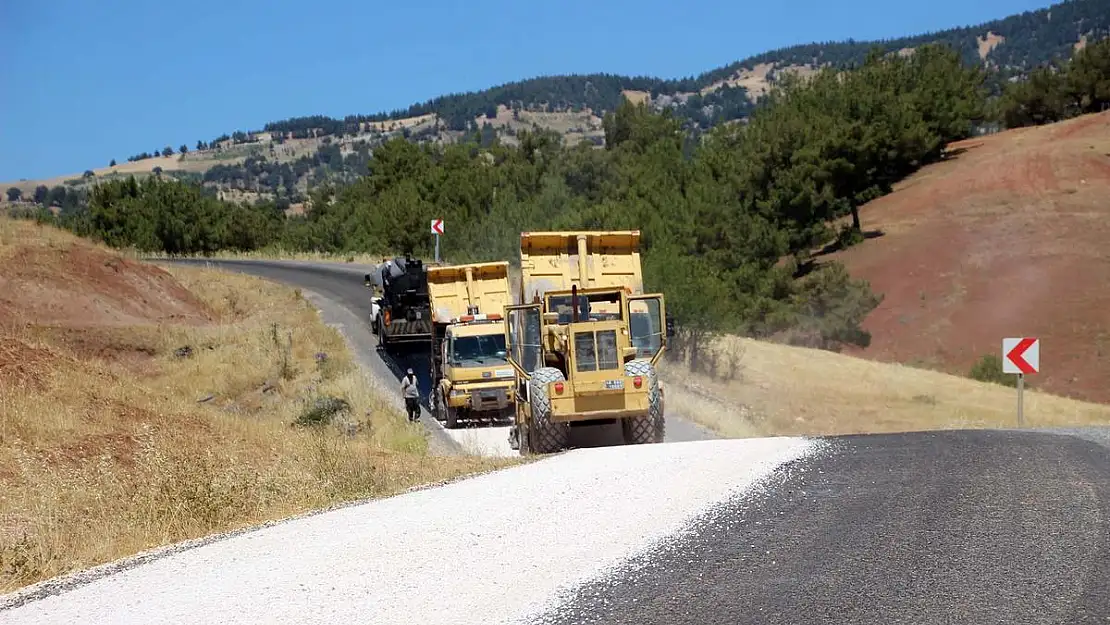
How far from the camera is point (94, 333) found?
1288 inches

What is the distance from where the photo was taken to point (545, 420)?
18.2 metres

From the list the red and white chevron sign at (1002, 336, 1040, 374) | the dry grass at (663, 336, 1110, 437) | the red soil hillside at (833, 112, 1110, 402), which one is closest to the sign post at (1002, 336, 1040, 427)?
the red and white chevron sign at (1002, 336, 1040, 374)

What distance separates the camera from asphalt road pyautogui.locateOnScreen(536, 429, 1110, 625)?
6.29 meters

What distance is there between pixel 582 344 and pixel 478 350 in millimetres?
8224

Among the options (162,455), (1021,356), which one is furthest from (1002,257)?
(162,455)

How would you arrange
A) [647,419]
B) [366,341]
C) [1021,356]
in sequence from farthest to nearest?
1. [366,341]
2. [1021,356]
3. [647,419]

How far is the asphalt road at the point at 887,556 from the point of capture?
6.29m

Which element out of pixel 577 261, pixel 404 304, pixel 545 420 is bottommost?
pixel 545 420

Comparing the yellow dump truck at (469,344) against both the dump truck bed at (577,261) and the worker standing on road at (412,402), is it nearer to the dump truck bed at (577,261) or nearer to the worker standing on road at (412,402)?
the worker standing on road at (412,402)

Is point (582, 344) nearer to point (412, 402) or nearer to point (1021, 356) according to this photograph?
point (412, 402)

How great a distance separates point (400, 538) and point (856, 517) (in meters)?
3.40

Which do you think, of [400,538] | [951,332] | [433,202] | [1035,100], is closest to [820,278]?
[951,332]

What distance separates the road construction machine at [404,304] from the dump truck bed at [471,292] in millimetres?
4829

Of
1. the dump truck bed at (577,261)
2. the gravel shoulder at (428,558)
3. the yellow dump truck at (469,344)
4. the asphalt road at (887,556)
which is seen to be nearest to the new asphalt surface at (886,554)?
the asphalt road at (887,556)
